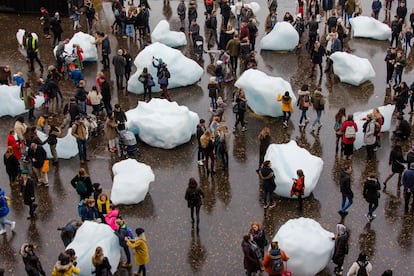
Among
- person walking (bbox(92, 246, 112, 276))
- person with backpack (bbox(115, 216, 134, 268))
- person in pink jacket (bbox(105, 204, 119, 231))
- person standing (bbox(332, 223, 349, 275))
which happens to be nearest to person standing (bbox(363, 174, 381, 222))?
person standing (bbox(332, 223, 349, 275))

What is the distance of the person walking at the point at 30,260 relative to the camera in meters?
13.1

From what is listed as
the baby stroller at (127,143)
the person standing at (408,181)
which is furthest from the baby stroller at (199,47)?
the person standing at (408,181)

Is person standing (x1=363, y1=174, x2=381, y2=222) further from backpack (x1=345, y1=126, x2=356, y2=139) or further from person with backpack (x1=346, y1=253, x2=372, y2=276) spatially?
person with backpack (x1=346, y1=253, x2=372, y2=276)

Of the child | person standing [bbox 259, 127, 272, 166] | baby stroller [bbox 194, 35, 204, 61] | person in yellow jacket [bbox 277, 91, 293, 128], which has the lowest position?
person standing [bbox 259, 127, 272, 166]

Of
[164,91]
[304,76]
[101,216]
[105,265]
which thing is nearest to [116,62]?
[164,91]

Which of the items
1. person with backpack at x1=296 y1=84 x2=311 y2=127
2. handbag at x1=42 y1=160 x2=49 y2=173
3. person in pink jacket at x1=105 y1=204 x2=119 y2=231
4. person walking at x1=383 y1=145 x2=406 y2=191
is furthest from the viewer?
person with backpack at x1=296 y1=84 x2=311 y2=127

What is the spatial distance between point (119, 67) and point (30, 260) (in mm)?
10208

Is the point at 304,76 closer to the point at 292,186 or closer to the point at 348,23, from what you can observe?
the point at 348,23

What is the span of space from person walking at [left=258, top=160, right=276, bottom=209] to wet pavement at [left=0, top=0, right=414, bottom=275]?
0.30 m

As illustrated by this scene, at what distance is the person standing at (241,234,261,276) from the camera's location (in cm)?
1323

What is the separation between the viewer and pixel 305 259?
44.6ft

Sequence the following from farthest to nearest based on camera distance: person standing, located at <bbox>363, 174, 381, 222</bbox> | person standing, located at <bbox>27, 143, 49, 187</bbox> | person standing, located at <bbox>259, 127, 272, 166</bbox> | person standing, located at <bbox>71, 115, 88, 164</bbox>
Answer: person standing, located at <bbox>71, 115, 88, 164</bbox>
person standing, located at <bbox>259, 127, 272, 166</bbox>
person standing, located at <bbox>27, 143, 49, 187</bbox>
person standing, located at <bbox>363, 174, 381, 222</bbox>

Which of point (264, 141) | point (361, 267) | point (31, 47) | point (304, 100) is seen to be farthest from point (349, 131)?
point (31, 47)

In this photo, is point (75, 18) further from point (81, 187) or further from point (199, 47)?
point (81, 187)
